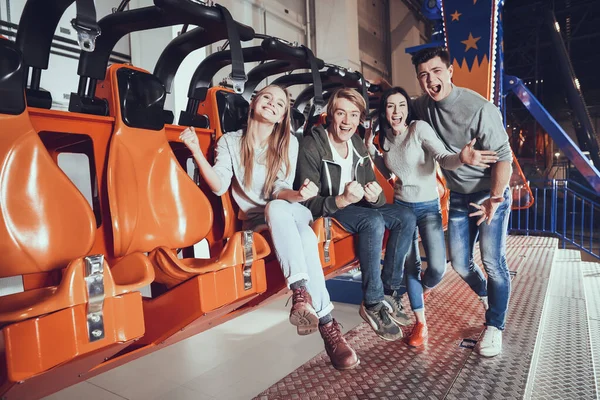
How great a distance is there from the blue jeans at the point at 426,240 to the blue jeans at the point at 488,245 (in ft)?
0.28

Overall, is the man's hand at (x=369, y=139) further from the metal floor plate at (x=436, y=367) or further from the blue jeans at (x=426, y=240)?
the metal floor plate at (x=436, y=367)

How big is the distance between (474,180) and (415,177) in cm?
27

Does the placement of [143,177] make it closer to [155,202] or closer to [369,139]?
[155,202]

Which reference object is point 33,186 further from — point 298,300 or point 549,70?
point 549,70

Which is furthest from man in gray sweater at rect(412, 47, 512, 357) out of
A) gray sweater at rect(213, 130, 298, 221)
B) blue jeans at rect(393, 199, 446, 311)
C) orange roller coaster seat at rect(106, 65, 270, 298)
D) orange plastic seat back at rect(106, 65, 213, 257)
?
orange plastic seat back at rect(106, 65, 213, 257)

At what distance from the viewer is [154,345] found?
122 cm

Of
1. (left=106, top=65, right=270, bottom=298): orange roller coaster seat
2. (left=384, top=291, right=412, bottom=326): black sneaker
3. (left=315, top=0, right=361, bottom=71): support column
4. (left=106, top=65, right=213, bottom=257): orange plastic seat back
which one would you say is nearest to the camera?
(left=106, top=65, right=270, bottom=298): orange roller coaster seat

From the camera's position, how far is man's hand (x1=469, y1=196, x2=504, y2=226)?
171cm

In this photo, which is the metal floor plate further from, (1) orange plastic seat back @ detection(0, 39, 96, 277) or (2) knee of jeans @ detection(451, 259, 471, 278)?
(1) orange plastic seat back @ detection(0, 39, 96, 277)

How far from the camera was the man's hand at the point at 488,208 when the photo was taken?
1.71 meters

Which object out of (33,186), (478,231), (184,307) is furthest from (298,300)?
(478,231)

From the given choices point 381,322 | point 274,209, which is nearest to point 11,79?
point 274,209

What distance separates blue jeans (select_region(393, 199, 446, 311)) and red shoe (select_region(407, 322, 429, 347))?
87mm

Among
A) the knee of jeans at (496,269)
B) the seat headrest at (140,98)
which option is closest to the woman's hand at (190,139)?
the seat headrest at (140,98)
